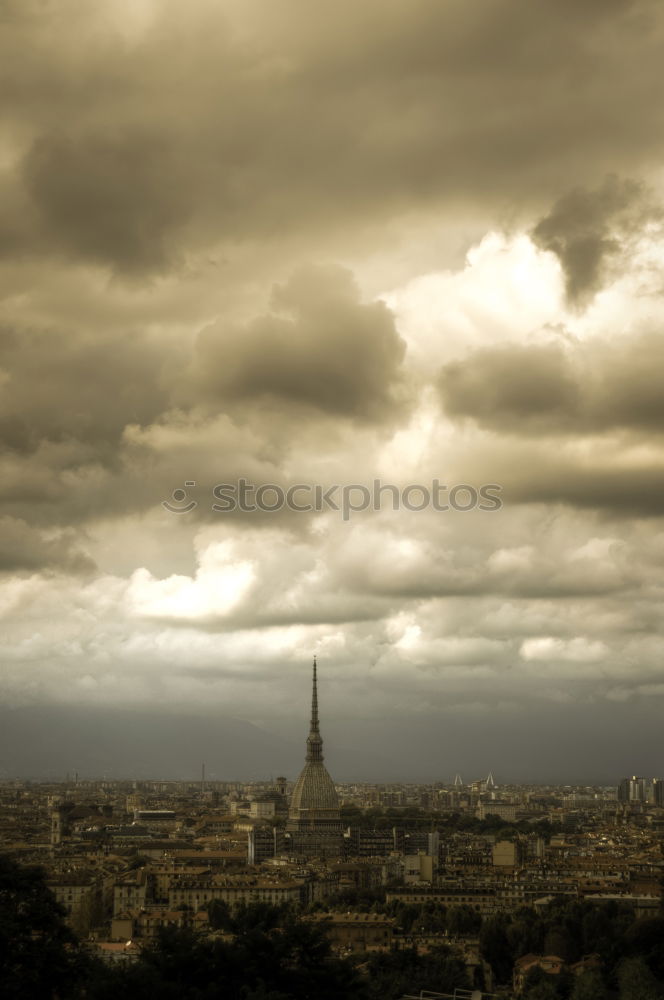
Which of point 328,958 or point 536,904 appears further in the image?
point 536,904

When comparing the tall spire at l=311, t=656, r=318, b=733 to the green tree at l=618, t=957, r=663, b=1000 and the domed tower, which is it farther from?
the green tree at l=618, t=957, r=663, b=1000

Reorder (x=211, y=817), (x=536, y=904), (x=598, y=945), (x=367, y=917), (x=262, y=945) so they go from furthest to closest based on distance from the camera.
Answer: (x=211, y=817) → (x=536, y=904) → (x=367, y=917) → (x=598, y=945) → (x=262, y=945)

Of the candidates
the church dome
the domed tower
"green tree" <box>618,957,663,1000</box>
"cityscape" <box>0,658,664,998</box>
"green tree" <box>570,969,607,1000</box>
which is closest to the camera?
"green tree" <box>618,957,663,1000</box>

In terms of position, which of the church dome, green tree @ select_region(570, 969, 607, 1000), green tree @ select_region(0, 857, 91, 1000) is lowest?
green tree @ select_region(570, 969, 607, 1000)

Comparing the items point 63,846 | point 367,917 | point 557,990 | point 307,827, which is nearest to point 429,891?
point 367,917

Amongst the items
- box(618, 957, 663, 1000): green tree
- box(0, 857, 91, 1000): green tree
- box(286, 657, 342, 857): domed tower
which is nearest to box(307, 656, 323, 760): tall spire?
box(286, 657, 342, 857): domed tower

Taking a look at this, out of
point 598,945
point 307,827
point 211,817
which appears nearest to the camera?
point 598,945

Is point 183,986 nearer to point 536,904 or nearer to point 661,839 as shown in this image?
point 536,904

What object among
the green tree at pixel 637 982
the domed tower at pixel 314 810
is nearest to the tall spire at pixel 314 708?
the domed tower at pixel 314 810
